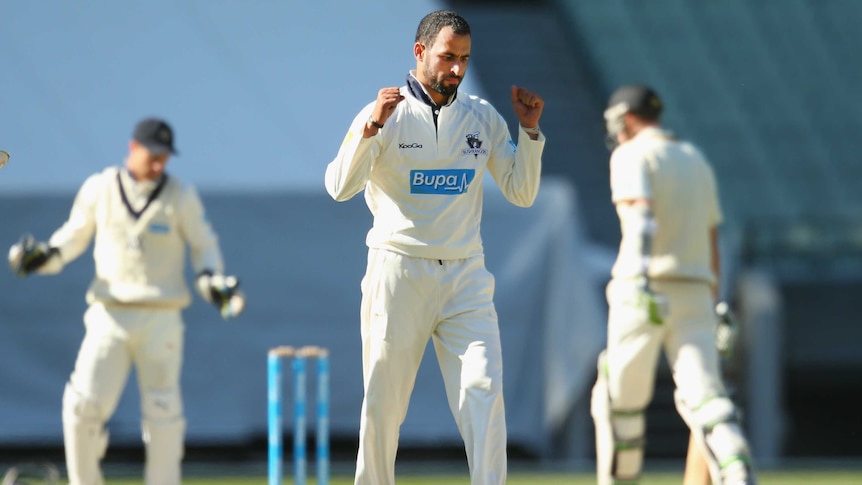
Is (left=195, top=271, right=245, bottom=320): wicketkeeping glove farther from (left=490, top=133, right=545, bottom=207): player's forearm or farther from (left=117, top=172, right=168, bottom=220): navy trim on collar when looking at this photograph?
(left=490, top=133, right=545, bottom=207): player's forearm

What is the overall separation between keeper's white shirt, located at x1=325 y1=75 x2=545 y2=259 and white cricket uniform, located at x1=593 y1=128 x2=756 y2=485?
2.89 ft

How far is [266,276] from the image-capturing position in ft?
35.9

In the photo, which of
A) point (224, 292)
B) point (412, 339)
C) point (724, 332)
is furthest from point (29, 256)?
point (724, 332)

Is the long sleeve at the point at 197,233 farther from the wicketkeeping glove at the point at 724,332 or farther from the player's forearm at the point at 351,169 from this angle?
the wicketkeeping glove at the point at 724,332

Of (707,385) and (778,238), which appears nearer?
(707,385)

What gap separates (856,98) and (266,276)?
10.7 meters

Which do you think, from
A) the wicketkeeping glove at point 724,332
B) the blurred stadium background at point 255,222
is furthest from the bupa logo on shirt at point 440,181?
the blurred stadium background at point 255,222

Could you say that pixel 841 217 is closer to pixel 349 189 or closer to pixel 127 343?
pixel 127 343

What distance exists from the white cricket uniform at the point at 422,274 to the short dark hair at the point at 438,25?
0.19 m

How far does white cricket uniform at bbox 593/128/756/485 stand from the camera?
6.43 metres

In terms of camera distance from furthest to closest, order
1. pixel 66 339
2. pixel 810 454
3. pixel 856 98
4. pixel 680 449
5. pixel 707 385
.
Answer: pixel 856 98, pixel 810 454, pixel 680 449, pixel 66 339, pixel 707 385

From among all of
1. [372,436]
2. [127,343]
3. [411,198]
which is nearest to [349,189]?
[411,198]

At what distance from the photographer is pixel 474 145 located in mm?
5754

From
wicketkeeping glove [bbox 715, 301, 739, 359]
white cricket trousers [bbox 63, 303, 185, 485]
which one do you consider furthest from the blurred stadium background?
white cricket trousers [bbox 63, 303, 185, 485]
